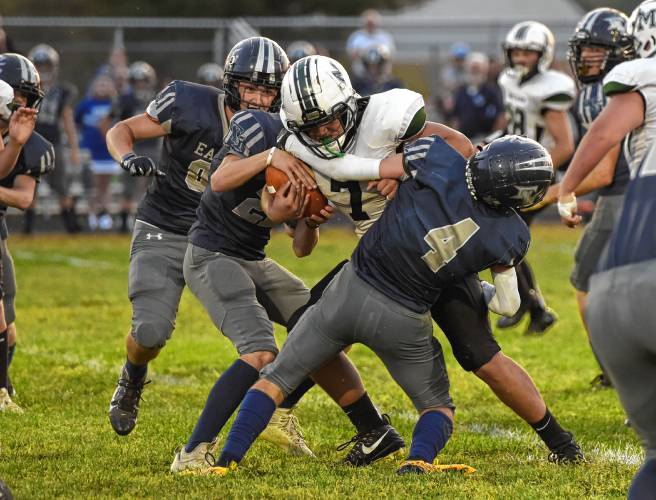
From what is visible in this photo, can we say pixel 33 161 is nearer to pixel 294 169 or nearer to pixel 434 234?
pixel 294 169

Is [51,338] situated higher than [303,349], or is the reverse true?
[303,349]

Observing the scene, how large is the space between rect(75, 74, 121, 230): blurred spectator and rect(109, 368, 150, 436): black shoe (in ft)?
28.6

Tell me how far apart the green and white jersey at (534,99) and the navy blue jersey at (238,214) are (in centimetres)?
326

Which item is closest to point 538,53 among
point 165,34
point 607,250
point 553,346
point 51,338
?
point 553,346

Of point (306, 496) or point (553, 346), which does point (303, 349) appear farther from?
point (553, 346)

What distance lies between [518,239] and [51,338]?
447 centimetres

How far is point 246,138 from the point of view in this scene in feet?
14.1

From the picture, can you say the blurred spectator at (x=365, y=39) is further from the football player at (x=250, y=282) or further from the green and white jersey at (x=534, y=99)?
the football player at (x=250, y=282)

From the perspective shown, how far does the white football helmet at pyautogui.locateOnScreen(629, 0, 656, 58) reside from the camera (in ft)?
15.2

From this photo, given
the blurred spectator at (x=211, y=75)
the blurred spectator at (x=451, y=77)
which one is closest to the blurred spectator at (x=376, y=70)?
the blurred spectator at (x=211, y=75)

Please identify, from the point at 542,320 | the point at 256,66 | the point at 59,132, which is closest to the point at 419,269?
the point at 256,66

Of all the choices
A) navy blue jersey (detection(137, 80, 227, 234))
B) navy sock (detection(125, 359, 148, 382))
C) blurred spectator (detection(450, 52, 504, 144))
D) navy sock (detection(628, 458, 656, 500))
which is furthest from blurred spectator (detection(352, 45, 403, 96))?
navy sock (detection(628, 458, 656, 500))

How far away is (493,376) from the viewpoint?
4.22 metres

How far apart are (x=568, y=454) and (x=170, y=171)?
6.74 ft
